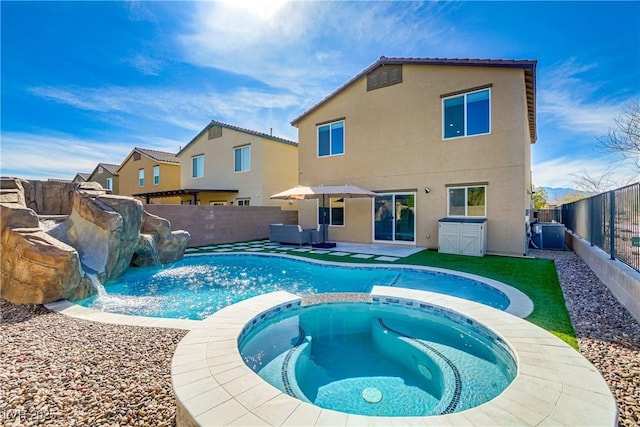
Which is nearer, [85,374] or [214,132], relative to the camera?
[85,374]

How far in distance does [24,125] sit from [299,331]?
16.4 m

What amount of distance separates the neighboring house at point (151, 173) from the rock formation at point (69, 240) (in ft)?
54.0

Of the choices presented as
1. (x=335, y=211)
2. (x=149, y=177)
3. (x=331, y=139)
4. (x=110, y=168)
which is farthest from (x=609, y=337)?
(x=110, y=168)

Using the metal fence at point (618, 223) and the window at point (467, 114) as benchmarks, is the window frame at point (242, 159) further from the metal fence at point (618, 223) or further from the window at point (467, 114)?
the metal fence at point (618, 223)

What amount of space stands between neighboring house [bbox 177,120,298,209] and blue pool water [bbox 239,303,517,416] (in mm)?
15511

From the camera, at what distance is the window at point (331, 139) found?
1584cm

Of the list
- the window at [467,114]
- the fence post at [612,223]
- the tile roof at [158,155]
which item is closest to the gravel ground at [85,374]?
the fence post at [612,223]

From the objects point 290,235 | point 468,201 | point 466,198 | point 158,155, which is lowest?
point 290,235

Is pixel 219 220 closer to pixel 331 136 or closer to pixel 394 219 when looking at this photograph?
pixel 331 136

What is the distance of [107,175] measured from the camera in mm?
32688

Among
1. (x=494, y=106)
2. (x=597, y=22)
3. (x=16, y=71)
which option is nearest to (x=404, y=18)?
(x=494, y=106)

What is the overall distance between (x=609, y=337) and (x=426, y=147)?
1005 centimetres

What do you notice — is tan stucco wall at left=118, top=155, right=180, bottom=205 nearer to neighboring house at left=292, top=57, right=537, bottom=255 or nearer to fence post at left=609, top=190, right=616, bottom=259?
neighboring house at left=292, top=57, right=537, bottom=255

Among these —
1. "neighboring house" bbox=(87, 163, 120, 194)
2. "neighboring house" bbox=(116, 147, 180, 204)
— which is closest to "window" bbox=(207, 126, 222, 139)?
"neighboring house" bbox=(116, 147, 180, 204)
